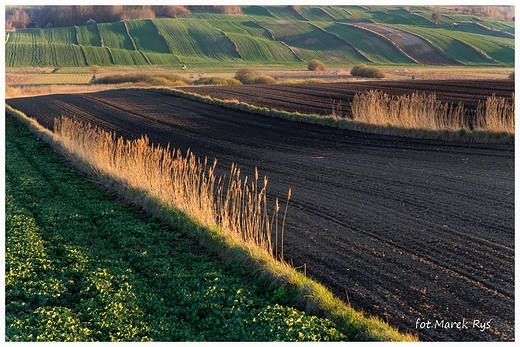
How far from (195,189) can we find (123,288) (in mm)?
4742

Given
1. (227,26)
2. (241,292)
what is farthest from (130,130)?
(227,26)

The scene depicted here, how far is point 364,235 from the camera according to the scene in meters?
11.0

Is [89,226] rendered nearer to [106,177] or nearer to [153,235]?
[153,235]

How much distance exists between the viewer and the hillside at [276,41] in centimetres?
9396

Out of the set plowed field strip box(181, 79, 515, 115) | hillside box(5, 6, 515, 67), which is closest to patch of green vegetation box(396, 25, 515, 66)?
hillside box(5, 6, 515, 67)

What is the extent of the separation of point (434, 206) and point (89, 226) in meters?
7.21

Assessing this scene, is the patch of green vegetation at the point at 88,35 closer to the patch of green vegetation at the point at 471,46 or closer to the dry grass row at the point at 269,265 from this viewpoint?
the patch of green vegetation at the point at 471,46

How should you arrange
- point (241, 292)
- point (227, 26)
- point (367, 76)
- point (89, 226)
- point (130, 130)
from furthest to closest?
point (227, 26) → point (367, 76) → point (130, 130) → point (89, 226) → point (241, 292)

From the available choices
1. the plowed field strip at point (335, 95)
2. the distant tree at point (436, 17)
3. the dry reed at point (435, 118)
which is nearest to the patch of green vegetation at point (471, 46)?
the distant tree at point (436, 17)

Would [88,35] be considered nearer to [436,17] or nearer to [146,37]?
[146,37]

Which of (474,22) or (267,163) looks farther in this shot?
(474,22)

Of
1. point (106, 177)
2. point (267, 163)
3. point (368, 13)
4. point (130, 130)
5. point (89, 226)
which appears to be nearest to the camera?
point (89, 226)

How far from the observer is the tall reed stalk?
1080 cm

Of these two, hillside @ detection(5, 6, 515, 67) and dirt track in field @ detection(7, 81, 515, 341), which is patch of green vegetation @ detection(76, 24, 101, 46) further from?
dirt track in field @ detection(7, 81, 515, 341)
